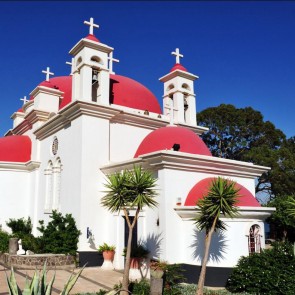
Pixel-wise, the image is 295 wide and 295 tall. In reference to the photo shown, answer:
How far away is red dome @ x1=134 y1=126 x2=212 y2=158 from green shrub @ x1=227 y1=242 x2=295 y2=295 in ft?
15.2

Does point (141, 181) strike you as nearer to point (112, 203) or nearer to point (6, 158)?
point (112, 203)

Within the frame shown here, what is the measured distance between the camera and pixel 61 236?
529 inches

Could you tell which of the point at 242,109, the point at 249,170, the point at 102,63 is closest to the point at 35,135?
the point at 102,63

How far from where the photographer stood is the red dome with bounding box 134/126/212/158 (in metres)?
13.3

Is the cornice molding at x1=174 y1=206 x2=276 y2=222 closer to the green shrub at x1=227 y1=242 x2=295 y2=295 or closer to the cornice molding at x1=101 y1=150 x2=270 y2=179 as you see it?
the green shrub at x1=227 y1=242 x2=295 y2=295

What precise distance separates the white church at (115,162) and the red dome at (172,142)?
0.15 ft

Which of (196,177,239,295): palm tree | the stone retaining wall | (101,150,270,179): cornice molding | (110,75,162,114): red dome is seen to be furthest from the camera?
(110,75,162,114): red dome

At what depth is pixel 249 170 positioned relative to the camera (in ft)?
46.3

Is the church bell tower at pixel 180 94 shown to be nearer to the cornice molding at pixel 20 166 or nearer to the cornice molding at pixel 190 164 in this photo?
the cornice molding at pixel 190 164

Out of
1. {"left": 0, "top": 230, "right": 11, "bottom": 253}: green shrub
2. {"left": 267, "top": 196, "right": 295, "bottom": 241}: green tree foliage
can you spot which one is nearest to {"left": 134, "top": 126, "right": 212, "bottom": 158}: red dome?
{"left": 0, "top": 230, "right": 11, "bottom": 253}: green shrub

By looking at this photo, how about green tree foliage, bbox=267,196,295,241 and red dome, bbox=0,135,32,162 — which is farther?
green tree foliage, bbox=267,196,295,241

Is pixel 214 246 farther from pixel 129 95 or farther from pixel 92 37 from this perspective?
pixel 92 37

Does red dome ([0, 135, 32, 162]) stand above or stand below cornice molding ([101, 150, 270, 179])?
above

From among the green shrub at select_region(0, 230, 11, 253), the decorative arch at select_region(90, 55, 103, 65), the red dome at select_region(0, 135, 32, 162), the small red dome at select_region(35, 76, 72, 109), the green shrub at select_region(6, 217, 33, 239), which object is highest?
the small red dome at select_region(35, 76, 72, 109)
